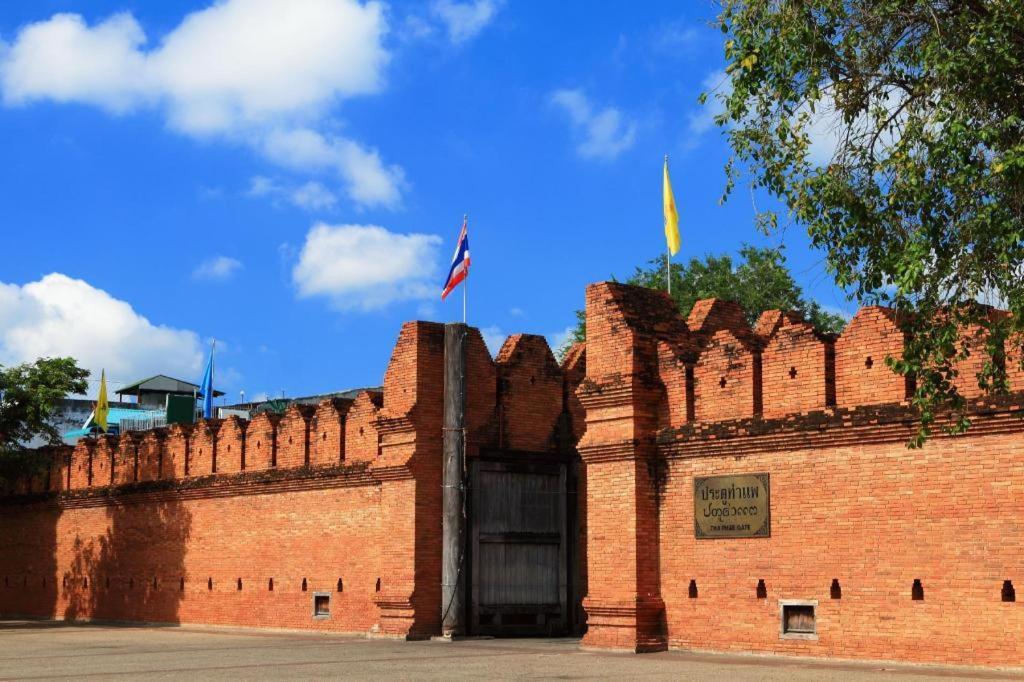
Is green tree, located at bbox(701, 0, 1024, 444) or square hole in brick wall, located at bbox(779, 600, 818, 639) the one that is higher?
green tree, located at bbox(701, 0, 1024, 444)

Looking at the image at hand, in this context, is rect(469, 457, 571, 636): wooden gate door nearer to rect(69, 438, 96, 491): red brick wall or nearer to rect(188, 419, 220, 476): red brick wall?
rect(188, 419, 220, 476): red brick wall

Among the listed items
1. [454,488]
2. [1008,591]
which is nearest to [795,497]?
[1008,591]

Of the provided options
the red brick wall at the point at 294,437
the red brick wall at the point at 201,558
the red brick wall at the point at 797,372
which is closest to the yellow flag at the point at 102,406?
the red brick wall at the point at 201,558

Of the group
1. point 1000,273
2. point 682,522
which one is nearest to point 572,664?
point 682,522

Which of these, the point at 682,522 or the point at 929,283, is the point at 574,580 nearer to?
the point at 682,522

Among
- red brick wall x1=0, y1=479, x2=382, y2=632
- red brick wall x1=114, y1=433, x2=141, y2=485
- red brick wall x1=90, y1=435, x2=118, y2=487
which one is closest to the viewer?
red brick wall x1=0, y1=479, x2=382, y2=632

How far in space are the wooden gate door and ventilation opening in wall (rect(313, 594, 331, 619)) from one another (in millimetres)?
3333

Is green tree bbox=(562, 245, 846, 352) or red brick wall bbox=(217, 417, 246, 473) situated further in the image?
green tree bbox=(562, 245, 846, 352)

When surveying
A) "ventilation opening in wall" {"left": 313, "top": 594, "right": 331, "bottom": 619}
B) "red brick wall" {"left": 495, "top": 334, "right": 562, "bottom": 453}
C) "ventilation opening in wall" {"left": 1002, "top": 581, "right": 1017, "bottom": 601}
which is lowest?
"ventilation opening in wall" {"left": 313, "top": 594, "right": 331, "bottom": 619}

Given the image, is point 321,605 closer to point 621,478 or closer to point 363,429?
point 363,429

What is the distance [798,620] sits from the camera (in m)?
16.7

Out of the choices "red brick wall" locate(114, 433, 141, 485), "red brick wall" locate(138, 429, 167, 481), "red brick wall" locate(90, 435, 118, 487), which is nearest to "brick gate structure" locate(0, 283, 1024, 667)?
"red brick wall" locate(138, 429, 167, 481)

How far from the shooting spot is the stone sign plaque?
17109 mm

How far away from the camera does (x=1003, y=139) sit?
1309 cm
